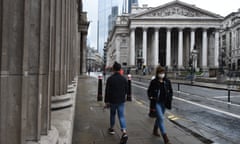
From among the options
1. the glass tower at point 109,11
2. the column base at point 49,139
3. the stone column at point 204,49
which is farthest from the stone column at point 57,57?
the glass tower at point 109,11

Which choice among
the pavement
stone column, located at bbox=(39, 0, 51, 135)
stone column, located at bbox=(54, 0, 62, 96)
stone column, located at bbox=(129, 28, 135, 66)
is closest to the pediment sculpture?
stone column, located at bbox=(129, 28, 135, 66)

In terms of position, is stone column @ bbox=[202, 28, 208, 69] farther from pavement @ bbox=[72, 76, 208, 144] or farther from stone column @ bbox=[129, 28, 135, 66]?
pavement @ bbox=[72, 76, 208, 144]

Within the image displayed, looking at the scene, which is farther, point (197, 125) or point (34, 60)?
point (197, 125)

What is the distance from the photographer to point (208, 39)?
277 ft

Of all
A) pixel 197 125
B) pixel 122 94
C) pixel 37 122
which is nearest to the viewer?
pixel 37 122

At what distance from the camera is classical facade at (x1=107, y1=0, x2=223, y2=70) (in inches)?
3054

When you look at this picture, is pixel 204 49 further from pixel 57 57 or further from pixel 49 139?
pixel 49 139

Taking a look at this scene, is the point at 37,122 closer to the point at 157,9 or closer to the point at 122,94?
the point at 122,94

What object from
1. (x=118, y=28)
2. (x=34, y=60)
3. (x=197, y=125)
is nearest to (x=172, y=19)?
(x=118, y=28)

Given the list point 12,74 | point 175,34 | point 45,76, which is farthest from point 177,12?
point 12,74

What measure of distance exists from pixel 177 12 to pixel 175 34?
9.59 metres

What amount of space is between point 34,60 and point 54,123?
6.14 feet

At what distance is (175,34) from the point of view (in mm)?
85625

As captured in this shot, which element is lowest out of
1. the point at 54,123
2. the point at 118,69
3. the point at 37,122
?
the point at 54,123
